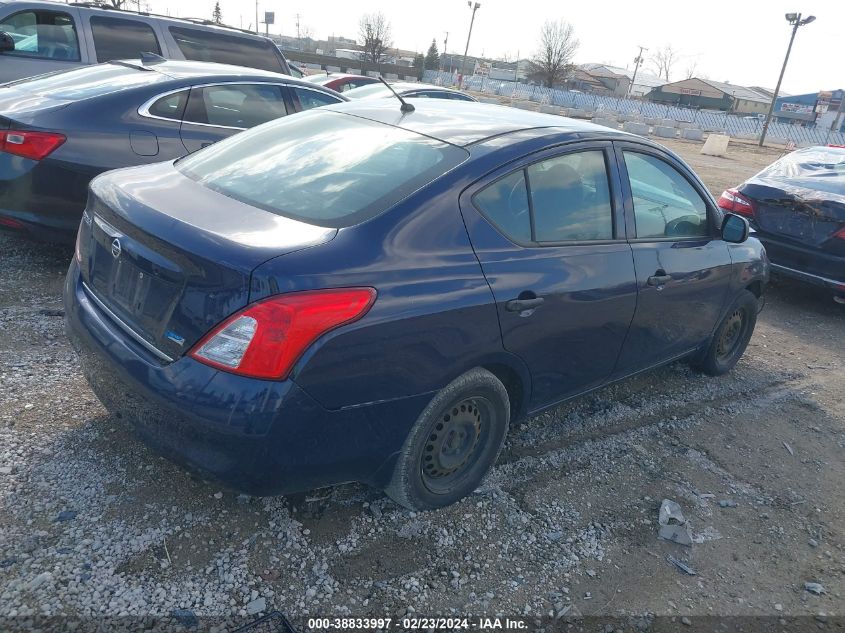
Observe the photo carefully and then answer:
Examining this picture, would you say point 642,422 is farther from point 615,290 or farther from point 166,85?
point 166,85

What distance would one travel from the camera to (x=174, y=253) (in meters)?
2.29

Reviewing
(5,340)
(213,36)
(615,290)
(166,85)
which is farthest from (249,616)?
(213,36)

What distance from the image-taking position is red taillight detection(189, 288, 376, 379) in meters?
2.13

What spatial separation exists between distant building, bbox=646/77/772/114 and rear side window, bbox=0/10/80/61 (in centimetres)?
9040

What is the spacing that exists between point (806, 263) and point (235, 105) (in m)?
5.59

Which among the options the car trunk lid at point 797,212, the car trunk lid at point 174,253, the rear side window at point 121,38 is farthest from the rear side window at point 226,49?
the car trunk lid at point 797,212

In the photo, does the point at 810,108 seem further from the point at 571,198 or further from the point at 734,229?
the point at 571,198

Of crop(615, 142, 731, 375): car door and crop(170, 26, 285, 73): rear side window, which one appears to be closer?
crop(615, 142, 731, 375): car door

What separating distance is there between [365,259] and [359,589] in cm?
125

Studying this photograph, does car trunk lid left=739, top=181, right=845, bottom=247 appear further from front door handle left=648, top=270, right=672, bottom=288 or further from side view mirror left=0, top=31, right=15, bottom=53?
side view mirror left=0, top=31, right=15, bottom=53

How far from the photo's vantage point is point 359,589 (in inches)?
97.0

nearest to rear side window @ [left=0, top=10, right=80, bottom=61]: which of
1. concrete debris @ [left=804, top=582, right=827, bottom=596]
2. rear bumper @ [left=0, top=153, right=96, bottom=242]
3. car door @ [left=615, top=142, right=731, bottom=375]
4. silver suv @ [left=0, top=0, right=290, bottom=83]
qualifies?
silver suv @ [left=0, top=0, right=290, bottom=83]

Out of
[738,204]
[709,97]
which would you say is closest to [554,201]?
[738,204]

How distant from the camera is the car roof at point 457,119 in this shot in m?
3.02
